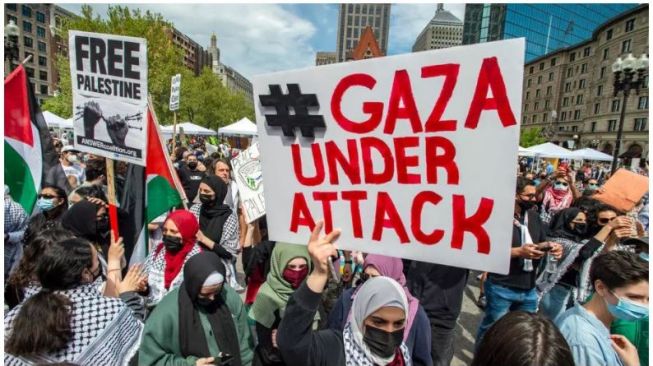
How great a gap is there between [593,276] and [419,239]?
1.10 m

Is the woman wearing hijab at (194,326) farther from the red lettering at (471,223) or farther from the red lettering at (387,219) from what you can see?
the red lettering at (471,223)

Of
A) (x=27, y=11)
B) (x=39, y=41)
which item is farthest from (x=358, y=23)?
(x=27, y=11)

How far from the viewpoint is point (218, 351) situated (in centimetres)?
197

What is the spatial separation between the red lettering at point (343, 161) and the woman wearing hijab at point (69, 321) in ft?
4.09

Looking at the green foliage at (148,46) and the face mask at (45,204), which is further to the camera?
the green foliage at (148,46)

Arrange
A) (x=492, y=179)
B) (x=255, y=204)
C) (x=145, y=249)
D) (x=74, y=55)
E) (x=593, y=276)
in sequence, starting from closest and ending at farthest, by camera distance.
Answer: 1. (x=492, y=179)
2. (x=593, y=276)
3. (x=74, y=55)
4. (x=145, y=249)
5. (x=255, y=204)

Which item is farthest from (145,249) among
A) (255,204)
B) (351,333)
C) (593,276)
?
(593,276)

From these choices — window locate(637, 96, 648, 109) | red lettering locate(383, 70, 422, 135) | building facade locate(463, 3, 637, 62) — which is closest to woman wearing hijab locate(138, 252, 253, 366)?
red lettering locate(383, 70, 422, 135)

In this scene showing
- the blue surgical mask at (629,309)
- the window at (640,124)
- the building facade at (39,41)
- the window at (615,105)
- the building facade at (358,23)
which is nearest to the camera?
the blue surgical mask at (629,309)

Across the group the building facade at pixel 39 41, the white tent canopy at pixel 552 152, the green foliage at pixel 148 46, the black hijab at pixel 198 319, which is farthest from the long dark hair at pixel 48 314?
the building facade at pixel 39 41

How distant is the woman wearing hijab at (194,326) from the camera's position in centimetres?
186

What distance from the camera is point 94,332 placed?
168 centimetres

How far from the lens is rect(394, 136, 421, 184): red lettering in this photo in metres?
1.45

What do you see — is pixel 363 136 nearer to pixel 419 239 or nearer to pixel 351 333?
pixel 419 239
